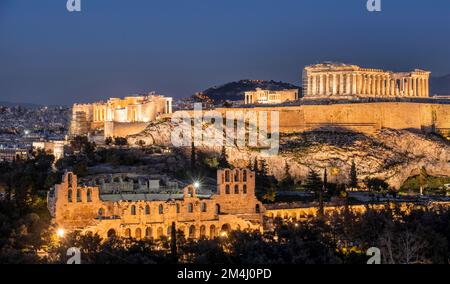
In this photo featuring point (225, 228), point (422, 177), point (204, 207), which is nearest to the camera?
point (225, 228)

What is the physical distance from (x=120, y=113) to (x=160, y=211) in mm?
34556

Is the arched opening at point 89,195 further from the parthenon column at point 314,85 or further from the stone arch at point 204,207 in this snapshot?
the parthenon column at point 314,85

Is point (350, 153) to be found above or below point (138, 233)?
above

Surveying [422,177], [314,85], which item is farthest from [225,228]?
[314,85]

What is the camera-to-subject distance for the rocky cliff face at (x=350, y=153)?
5938cm

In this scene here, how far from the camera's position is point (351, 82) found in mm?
83188

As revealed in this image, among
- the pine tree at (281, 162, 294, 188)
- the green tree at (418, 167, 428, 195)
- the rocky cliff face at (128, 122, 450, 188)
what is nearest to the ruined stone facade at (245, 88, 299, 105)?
the rocky cliff face at (128, 122, 450, 188)

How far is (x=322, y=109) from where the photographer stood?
7044 cm

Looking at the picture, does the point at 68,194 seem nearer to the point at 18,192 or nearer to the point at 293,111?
the point at 18,192

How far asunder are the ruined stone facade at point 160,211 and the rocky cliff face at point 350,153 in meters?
19.0

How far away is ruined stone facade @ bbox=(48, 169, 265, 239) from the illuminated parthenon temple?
4136 centimetres

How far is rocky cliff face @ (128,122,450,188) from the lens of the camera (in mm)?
59375

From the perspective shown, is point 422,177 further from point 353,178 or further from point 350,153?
point 353,178
